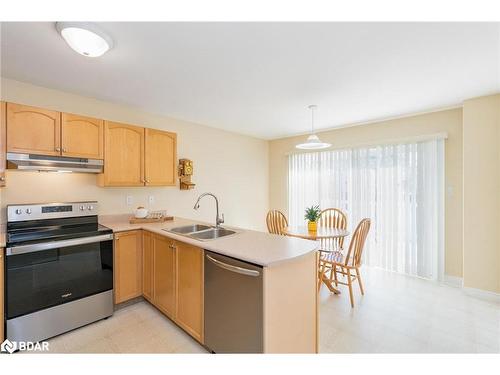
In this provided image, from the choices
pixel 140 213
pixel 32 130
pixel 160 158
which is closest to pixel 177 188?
pixel 160 158

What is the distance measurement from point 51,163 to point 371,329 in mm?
3341

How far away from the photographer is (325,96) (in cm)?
271

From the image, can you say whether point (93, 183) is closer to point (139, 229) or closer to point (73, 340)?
point (139, 229)

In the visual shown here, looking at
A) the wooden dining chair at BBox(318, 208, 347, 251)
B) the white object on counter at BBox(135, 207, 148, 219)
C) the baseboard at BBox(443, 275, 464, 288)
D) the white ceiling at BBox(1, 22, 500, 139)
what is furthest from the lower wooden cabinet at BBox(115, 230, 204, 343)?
the baseboard at BBox(443, 275, 464, 288)

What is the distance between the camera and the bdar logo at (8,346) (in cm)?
173

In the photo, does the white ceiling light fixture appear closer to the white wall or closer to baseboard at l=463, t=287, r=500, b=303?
the white wall

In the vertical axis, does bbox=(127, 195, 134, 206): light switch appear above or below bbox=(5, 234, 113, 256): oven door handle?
above

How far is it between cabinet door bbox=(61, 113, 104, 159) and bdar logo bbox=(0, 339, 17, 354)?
5.20ft

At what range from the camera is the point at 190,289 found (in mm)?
1886

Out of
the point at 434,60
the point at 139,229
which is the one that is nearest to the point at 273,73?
the point at 434,60

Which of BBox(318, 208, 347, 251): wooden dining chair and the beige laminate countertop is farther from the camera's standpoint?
BBox(318, 208, 347, 251): wooden dining chair

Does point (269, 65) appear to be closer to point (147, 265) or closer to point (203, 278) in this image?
point (203, 278)

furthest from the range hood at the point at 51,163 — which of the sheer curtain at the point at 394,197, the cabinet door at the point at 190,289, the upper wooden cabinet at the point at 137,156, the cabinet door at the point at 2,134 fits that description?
the sheer curtain at the point at 394,197

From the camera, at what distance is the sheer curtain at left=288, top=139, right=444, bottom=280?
3.20 meters
